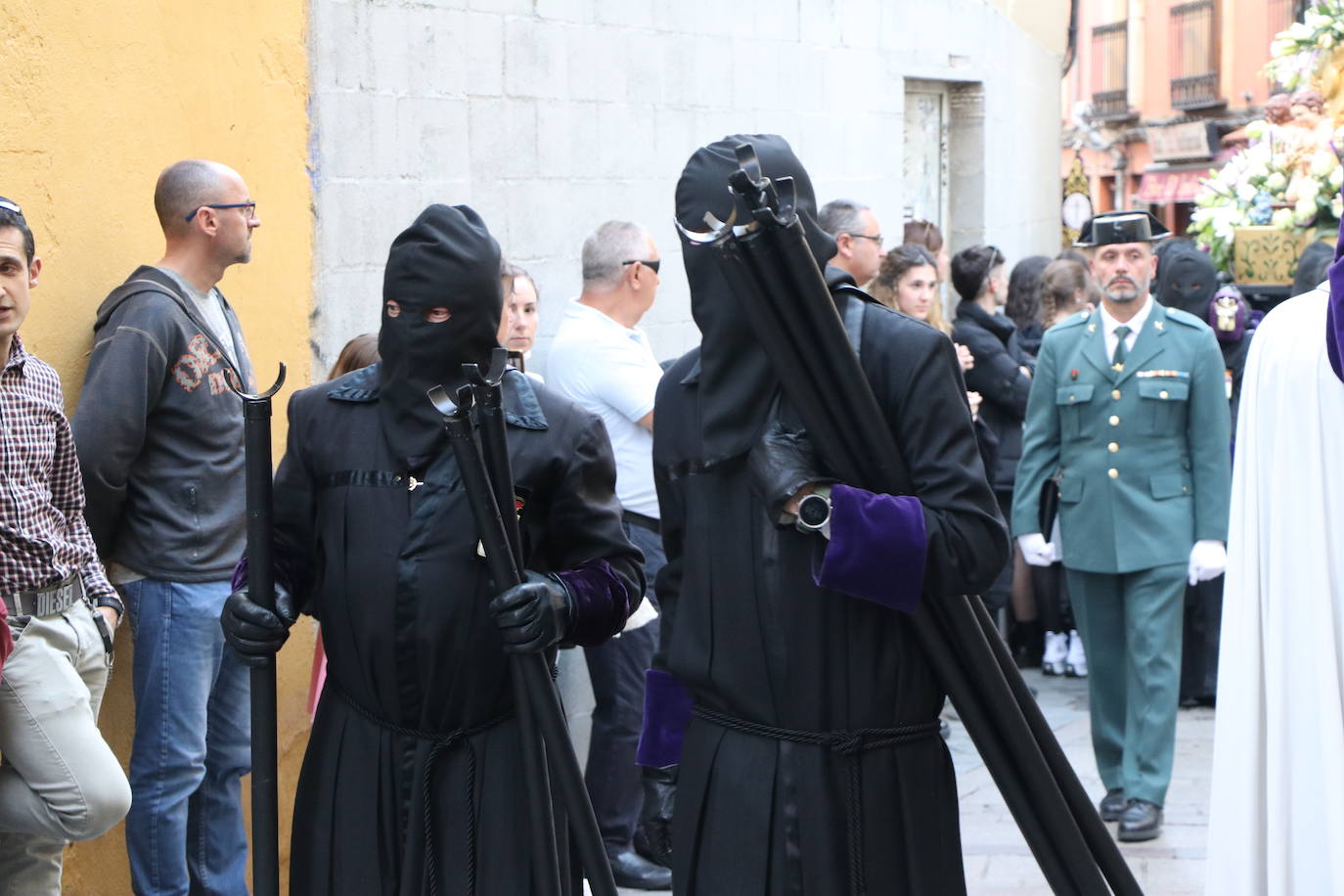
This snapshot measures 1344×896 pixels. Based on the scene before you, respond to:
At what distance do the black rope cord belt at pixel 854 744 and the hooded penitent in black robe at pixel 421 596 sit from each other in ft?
1.78

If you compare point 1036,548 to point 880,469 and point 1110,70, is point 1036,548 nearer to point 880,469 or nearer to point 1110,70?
point 880,469

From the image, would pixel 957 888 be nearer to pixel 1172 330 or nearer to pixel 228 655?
pixel 228 655

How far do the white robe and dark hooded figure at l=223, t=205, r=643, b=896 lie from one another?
1.24 metres

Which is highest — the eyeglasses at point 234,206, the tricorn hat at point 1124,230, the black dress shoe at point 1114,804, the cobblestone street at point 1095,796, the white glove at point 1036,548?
the eyeglasses at point 234,206

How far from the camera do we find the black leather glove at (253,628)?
3.46 metres

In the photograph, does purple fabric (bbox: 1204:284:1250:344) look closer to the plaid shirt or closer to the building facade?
the plaid shirt

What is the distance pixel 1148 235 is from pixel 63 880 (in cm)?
415

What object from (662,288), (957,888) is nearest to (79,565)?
(957,888)

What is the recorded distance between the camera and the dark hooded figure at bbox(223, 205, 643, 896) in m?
3.40

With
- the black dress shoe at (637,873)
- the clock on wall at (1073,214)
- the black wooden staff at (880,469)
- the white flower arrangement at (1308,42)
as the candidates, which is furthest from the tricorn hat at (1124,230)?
the clock on wall at (1073,214)

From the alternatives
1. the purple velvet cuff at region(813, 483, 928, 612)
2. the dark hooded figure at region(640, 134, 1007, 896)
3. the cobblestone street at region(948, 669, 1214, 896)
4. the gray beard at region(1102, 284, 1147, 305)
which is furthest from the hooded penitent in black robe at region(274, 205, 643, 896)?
the gray beard at region(1102, 284, 1147, 305)

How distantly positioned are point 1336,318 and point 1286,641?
66 cm

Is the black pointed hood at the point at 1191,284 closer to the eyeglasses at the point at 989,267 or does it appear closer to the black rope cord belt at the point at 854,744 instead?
the eyeglasses at the point at 989,267

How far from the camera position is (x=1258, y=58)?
29.1 meters
